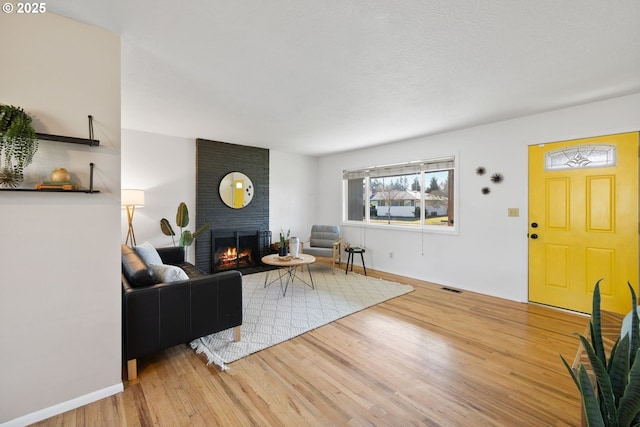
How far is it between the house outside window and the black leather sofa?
3.46 m

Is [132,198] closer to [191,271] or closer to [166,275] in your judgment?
[191,271]

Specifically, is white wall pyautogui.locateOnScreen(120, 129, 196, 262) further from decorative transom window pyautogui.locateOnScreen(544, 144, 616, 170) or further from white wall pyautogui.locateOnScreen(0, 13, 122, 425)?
decorative transom window pyautogui.locateOnScreen(544, 144, 616, 170)

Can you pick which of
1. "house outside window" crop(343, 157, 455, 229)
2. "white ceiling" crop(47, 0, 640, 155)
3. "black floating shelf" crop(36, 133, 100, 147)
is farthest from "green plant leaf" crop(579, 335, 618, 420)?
"house outside window" crop(343, 157, 455, 229)

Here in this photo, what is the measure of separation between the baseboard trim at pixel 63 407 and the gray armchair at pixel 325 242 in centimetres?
348

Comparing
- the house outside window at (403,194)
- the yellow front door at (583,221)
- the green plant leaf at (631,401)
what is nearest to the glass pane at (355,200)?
the house outside window at (403,194)

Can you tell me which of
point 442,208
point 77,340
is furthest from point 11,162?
point 442,208

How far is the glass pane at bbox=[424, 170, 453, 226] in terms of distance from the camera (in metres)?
4.38

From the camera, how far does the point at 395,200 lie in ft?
17.0

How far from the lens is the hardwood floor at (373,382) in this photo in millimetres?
1644

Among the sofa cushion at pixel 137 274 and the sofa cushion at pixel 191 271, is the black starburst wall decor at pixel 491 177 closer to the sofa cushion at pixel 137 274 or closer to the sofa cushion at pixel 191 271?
the sofa cushion at pixel 191 271

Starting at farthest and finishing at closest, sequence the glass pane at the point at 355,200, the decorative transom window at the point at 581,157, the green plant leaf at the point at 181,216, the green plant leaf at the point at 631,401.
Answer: the glass pane at the point at 355,200 < the green plant leaf at the point at 181,216 < the decorative transom window at the point at 581,157 < the green plant leaf at the point at 631,401

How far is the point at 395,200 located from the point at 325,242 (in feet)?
5.26

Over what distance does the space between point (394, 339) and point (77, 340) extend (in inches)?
97.0

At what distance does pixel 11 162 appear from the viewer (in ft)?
5.01
